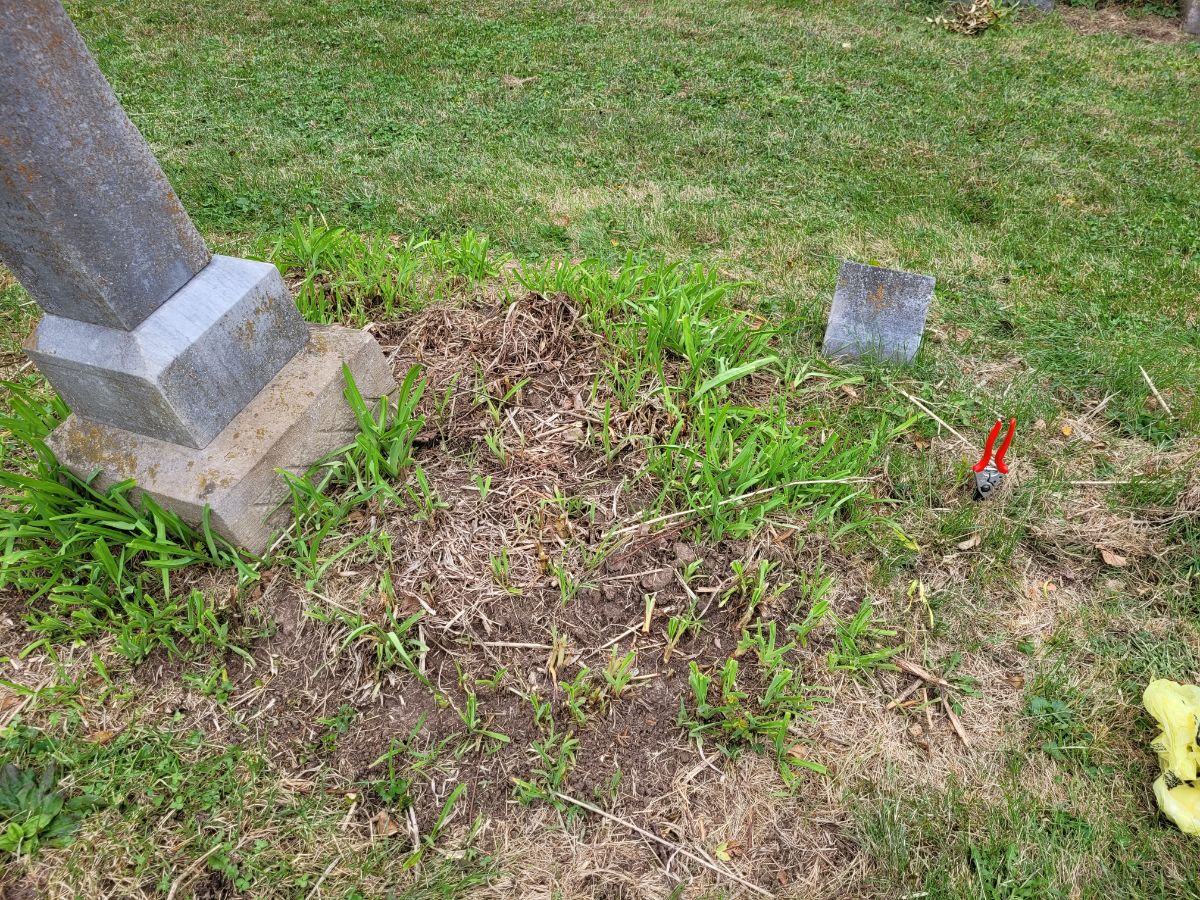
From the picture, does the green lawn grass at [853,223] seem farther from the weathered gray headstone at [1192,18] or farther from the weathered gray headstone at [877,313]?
the weathered gray headstone at [1192,18]

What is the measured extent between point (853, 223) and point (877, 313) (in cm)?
146

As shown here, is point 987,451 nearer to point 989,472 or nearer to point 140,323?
point 989,472

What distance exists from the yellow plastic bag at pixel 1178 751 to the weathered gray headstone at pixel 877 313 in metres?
1.53

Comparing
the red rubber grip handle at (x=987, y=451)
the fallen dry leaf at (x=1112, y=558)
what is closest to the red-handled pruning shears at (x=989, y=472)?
the red rubber grip handle at (x=987, y=451)

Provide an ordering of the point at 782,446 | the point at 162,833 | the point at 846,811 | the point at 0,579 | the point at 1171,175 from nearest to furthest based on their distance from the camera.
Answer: the point at 162,833 < the point at 846,811 < the point at 0,579 < the point at 782,446 < the point at 1171,175

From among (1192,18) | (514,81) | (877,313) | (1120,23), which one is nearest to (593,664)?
(877,313)

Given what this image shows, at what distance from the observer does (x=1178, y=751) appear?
1834 mm

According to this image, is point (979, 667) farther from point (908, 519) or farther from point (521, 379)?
point (521, 379)

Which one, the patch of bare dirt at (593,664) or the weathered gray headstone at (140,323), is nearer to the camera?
the weathered gray headstone at (140,323)

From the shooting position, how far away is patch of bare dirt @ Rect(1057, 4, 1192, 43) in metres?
6.77

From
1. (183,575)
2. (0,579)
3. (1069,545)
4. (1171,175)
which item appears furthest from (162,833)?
(1171,175)

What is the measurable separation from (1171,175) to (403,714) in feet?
17.9

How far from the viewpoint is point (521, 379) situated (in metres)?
2.71

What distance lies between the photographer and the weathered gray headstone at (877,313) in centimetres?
295
